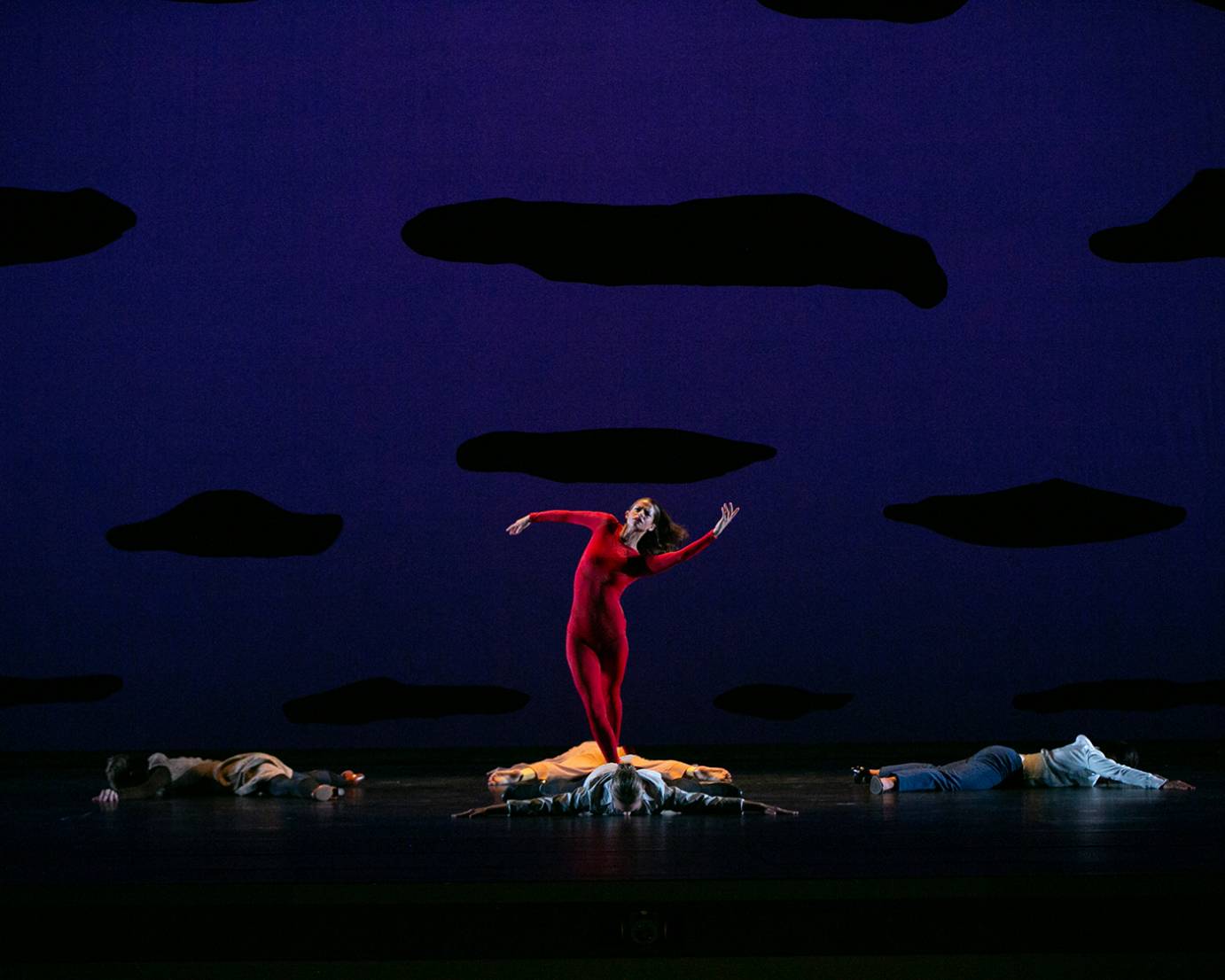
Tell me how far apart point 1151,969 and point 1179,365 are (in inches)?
186

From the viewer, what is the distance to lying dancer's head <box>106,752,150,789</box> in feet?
14.4

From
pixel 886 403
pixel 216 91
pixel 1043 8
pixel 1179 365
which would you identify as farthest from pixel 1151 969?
pixel 216 91

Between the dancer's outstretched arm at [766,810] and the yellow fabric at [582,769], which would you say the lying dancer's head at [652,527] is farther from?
the dancer's outstretched arm at [766,810]

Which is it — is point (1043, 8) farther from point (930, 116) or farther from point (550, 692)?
point (550, 692)

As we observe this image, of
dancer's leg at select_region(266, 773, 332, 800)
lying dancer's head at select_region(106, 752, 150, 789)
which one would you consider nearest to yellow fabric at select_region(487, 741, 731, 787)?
dancer's leg at select_region(266, 773, 332, 800)

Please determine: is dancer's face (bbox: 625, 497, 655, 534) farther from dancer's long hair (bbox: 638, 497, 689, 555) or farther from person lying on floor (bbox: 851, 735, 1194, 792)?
person lying on floor (bbox: 851, 735, 1194, 792)

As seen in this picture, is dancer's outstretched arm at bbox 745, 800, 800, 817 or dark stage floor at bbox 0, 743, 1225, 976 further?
dancer's outstretched arm at bbox 745, 800, 800, 817

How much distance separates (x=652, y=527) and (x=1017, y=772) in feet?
5.65

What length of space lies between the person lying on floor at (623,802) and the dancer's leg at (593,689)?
1.18 metres

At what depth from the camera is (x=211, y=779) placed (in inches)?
186

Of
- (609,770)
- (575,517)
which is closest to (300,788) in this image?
(609,770)

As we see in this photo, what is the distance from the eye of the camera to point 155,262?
6414mm

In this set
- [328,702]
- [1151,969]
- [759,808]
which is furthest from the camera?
[328,702]

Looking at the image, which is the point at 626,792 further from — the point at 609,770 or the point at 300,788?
the point at 300,788
